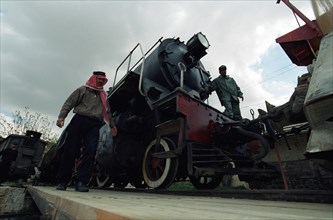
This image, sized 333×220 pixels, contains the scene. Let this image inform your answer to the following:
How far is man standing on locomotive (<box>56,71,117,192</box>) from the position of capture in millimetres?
3488

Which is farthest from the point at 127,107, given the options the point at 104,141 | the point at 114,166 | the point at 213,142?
the point at 213,142

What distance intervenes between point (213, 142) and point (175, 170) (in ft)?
2.42

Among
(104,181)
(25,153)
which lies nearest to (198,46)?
(104,181)

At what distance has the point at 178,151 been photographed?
3379 millimetres

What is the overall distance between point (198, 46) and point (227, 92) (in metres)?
1.14

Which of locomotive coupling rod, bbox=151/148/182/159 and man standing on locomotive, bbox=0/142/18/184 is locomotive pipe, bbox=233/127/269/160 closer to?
locomotive coupling rod, bbox=151/148/182/159

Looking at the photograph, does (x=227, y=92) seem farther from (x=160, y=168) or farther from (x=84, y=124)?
(x=84, y=124)

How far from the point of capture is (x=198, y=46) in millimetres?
5293

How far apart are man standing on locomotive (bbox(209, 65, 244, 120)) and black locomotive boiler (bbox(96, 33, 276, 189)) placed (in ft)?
1.26

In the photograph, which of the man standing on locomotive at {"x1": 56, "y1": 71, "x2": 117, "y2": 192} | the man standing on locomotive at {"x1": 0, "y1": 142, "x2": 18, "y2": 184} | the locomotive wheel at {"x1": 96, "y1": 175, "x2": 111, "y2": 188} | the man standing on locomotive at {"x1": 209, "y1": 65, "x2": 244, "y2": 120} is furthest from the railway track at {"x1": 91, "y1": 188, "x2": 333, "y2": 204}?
the man standing on locomotive at {"x1": 0, "y1": 142, "x2": 18, "y2": 184}

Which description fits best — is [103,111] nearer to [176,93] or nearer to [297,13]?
[176,93]

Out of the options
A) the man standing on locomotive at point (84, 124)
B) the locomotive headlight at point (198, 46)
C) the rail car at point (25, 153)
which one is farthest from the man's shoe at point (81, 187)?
the rail car at point (25, 153)

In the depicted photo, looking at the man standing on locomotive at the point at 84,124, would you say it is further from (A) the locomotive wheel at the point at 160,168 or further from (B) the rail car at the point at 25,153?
(B) the rail car at the point at 25,153

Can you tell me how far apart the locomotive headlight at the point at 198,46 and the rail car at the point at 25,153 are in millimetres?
8634
